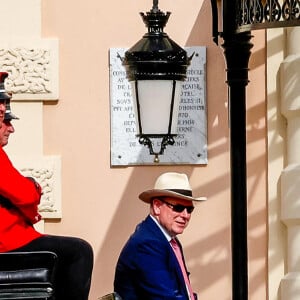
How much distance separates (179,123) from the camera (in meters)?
10.8

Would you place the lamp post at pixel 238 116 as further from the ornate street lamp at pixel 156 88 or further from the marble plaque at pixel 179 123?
the marble plaque at pixel 179 123

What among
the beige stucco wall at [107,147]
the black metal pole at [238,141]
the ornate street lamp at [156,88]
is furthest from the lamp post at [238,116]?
the beige stucco wall at [107,147]

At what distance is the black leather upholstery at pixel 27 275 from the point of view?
860cm

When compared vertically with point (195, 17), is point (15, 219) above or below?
below

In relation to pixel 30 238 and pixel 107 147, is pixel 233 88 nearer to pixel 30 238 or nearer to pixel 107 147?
pixel 30 238

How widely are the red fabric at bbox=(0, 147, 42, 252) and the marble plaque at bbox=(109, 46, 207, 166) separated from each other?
1.70 m

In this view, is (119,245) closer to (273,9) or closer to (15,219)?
(15,219)

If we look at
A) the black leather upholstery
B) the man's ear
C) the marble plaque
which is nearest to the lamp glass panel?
the man's ear

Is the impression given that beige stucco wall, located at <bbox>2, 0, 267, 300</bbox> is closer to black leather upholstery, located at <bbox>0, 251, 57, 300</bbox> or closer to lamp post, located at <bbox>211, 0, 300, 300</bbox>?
lamp post, located at <bbox>211, 0, 300, 300</bbox>

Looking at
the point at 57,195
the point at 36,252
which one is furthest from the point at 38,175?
the point at 36,252

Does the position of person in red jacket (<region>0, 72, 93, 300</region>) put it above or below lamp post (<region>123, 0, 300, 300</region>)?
below

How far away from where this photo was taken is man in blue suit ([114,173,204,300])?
28.1 feet

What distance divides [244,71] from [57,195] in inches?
84.7

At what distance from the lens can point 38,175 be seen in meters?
10.8
